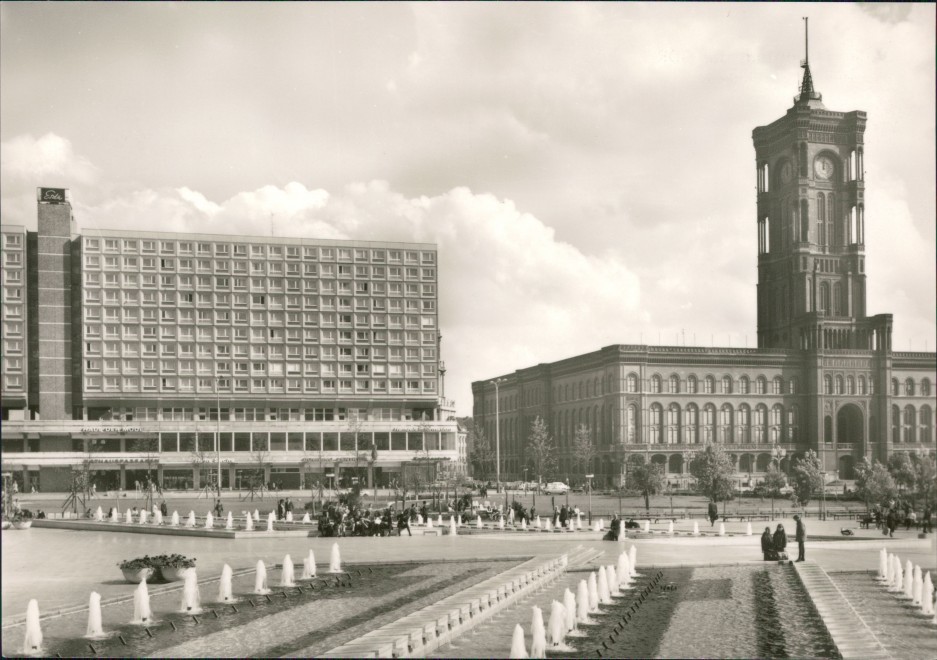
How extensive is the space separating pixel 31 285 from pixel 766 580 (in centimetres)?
9346

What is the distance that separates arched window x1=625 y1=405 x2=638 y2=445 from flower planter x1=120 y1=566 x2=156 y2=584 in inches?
3746

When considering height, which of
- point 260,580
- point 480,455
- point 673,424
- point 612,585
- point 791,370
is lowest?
point 480,455

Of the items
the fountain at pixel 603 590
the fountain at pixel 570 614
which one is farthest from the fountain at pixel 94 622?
the fountain at pixel 603 590

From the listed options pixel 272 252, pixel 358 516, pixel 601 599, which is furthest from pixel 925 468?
pixel 272 252

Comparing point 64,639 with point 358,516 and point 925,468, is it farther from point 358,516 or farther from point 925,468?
point 925,468

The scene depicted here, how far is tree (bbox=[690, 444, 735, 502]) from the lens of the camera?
6644cm

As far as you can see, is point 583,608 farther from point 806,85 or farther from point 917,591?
point 806,85

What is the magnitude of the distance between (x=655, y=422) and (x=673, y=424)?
2.56m

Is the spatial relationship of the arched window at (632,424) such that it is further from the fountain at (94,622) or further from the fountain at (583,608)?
the fountain at (94,622)

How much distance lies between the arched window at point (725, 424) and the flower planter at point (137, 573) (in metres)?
102

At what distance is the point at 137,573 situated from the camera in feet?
96.6

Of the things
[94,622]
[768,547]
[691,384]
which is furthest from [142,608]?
[691,384]

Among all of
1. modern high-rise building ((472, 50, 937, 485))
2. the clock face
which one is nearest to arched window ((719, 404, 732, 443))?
modern high-rise building ((472, 50, 937, 485))

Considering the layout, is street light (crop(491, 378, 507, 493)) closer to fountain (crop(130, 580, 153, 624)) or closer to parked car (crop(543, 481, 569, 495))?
parked car (crop(543, 481, 569, 495))
